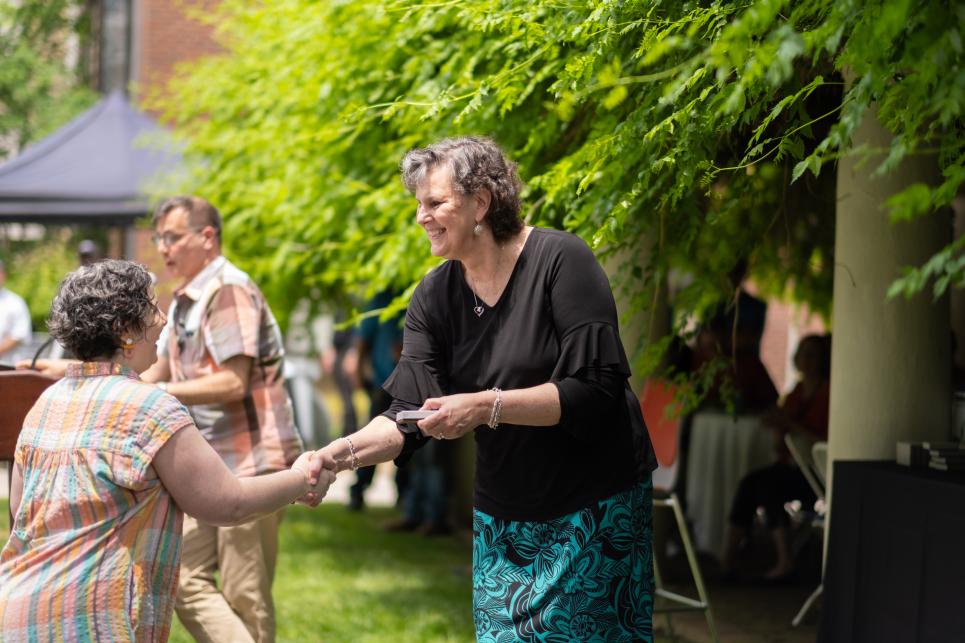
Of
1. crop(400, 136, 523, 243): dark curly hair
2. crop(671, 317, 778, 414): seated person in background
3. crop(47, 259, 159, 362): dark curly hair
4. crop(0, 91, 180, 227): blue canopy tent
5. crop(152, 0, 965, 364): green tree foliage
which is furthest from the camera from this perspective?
crop(0, 91, 180, 227): blue canopy tent

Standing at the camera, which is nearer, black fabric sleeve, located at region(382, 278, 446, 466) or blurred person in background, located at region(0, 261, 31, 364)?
black fabric sleeve, located at region(382, 278, 446, 466)

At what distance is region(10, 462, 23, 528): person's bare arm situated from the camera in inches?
119

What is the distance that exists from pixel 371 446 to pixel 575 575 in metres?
0.64

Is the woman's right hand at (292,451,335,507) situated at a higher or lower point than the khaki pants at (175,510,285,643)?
higher

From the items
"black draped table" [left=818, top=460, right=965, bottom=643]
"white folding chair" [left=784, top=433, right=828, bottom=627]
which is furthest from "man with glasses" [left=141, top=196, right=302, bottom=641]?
"white folding chair" [left=784, top=433, right=828, bottom=627]

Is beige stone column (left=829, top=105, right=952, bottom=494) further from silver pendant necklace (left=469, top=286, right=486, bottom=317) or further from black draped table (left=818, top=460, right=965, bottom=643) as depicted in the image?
silver pendant necklace (left=469, top=286, right=486, bottom=317)

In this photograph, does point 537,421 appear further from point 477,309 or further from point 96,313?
point 96,313

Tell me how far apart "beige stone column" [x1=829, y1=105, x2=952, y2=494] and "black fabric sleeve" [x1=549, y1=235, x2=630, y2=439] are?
222cm

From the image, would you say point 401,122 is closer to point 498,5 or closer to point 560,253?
point 498,5

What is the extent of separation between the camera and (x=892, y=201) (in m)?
2.09

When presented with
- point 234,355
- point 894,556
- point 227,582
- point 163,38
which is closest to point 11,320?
point 163,38

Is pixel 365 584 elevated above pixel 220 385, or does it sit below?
below

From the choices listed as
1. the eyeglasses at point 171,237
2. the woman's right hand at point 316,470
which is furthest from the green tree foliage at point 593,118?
the woman's right hand at point 316,470

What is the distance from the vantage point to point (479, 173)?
3273 millimetres
